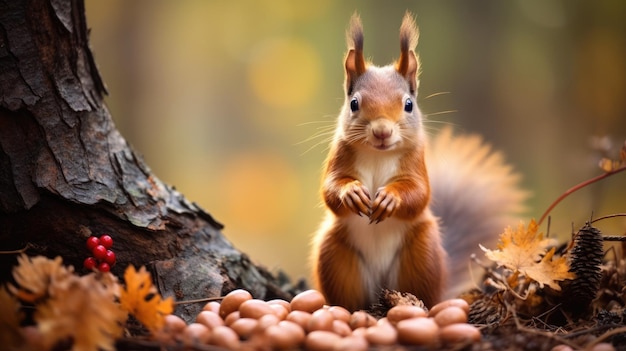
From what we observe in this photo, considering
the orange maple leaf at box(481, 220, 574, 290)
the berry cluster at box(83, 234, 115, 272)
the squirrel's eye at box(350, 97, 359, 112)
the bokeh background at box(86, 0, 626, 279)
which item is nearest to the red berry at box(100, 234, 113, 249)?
the berry cluster at box(83, 234, 115, 272)

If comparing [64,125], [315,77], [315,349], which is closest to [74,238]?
[64,125]

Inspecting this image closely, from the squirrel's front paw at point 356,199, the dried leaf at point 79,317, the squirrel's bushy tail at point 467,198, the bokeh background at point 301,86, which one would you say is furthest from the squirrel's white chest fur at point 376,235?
the bokeh background at point 301,86

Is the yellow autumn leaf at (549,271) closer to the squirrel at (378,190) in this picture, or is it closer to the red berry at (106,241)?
the squirrel at (378,190)

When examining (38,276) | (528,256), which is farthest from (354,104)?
(38,276)

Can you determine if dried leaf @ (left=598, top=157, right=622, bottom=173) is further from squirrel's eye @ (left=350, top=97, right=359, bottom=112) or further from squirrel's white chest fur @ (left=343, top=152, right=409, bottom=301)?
squirrel's eye @ (left=350, top=97, right=359, bottom=112)

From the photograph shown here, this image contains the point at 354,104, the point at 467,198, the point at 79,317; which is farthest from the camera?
the point at 467,198

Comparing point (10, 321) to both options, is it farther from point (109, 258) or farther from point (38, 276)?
point (109, 258)
